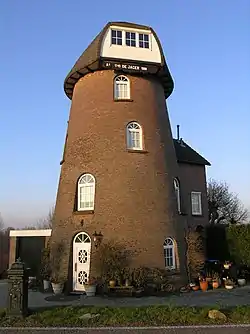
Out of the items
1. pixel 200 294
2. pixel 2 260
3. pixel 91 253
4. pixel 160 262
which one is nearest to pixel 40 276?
pixel 91 253

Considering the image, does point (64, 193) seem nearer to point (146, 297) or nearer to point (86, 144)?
point (86, 144)

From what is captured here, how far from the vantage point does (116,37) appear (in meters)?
20.4

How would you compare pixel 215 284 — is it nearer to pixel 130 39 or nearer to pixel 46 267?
pixel 46 267

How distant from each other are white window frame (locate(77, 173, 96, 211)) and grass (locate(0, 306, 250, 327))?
25.0 ft

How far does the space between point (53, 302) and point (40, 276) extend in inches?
222

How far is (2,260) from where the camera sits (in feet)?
100

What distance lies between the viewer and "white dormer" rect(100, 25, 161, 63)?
1998 centimetres

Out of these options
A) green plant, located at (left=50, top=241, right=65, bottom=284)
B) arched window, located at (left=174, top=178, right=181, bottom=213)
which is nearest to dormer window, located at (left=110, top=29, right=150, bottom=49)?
arched window, located at (left=174, top=178, right=181, bottom=213)

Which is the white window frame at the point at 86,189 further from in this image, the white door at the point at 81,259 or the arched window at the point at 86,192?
the white door at the point at 81,259

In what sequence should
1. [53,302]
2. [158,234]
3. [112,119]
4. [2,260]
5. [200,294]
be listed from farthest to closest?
[2,260], [112,119], [158,234], [200,294], [53,302]

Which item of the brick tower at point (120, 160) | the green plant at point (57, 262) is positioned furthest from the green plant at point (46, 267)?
the brick tower at point (120, 160)

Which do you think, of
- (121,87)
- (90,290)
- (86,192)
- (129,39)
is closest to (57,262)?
(90,290)

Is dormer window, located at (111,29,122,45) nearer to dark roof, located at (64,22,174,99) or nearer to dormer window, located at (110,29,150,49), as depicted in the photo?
dormer window, located at (110,29,150,49)

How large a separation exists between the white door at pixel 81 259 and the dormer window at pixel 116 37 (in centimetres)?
1071
